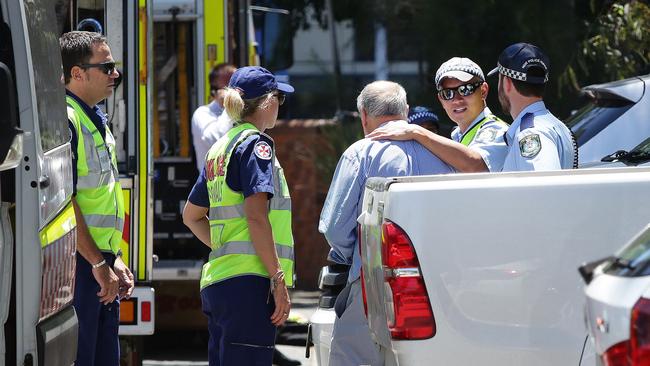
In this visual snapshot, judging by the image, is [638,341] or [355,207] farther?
[355,207]

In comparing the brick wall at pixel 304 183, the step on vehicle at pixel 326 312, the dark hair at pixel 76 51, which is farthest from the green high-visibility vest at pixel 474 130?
the brick wall at pixel 304 183

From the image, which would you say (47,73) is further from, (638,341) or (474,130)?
(638,341)

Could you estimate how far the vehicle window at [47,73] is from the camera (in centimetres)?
454

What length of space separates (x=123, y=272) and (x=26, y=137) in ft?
4.73

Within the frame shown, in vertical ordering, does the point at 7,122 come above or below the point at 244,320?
above

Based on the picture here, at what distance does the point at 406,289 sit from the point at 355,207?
133cm

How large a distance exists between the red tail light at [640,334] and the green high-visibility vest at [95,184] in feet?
9.79

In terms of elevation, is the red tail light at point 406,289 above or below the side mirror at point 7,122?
below

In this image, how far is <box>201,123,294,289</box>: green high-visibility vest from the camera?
17.5 feet

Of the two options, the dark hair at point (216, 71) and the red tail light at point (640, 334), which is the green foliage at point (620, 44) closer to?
the dark hair at point (216, 71)

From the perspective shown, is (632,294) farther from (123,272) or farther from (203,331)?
(203,331)

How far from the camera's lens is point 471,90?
19.5 feet

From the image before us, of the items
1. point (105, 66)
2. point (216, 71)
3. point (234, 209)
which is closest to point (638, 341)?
point (234, 209)

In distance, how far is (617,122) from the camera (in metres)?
7.22
